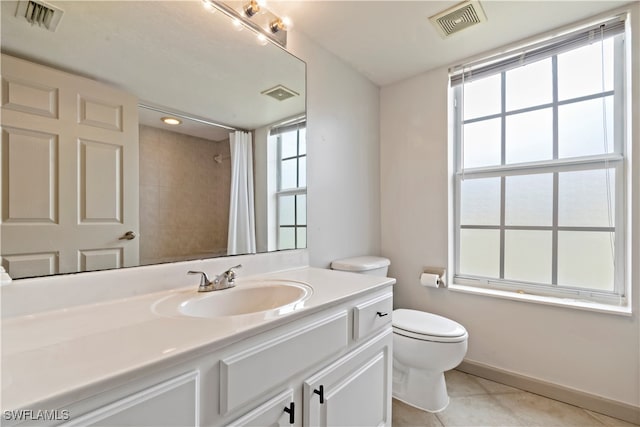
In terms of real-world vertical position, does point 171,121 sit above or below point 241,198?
above

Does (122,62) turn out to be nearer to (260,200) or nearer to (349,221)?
(260,200)

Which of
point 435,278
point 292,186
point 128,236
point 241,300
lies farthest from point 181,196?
point 435,278

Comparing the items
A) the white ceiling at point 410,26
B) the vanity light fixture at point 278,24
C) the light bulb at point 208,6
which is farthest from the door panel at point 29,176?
the white ceiling at point 410,26

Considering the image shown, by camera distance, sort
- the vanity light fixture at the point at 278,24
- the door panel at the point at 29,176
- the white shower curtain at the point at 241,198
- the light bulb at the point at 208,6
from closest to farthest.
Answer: the door panel at the point at 29,176, the light bulb at the point at 208,6, the white shower curtain at the point at 241,198, the vanity light fixture at the point at 278,24

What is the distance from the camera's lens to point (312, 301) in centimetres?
89

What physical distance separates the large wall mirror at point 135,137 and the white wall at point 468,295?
3.63 ft

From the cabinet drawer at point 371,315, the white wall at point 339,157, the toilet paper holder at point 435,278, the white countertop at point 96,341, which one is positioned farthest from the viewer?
the toilet paper holder at point 435,278

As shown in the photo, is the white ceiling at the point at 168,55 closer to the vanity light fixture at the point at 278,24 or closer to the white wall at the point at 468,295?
the vanity light fixture at the point at 278,24

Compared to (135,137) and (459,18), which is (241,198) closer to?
(135,137)

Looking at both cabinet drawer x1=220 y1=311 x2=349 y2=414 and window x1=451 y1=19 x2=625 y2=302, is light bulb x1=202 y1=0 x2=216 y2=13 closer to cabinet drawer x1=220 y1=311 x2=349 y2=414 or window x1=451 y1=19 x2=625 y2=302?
cabinet drawer x1=220 y1=311 x2=349 y2=414

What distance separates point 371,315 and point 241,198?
0.81 meters

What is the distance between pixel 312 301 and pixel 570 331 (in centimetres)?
169

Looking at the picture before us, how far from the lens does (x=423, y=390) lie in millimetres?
1566

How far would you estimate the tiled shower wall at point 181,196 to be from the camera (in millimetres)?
1030
